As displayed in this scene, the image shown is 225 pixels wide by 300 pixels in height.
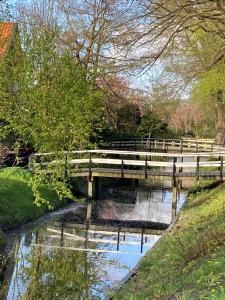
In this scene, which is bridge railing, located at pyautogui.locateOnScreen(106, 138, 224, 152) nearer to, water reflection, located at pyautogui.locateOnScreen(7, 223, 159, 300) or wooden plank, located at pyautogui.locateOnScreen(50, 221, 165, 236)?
wooden plank, located at pyautogui.locateOnScreen(50, 221, 165, 236)

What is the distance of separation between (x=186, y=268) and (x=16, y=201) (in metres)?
11.2

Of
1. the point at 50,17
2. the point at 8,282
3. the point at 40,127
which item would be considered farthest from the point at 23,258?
the point at 50,17

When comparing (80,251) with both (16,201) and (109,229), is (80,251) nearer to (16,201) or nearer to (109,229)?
(109,229)

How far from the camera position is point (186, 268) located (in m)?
9.70

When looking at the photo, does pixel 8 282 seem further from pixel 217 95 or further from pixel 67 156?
pixel 217 95

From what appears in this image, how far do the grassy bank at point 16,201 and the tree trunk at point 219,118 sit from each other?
70.2 ft

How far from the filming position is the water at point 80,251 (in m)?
11.9

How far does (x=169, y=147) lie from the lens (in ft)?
169

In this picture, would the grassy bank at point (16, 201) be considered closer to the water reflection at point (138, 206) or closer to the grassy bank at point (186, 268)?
the water reflection at point (138, 206)

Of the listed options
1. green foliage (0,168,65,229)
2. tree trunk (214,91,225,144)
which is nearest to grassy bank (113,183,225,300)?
green foliage (0,168,65,229)

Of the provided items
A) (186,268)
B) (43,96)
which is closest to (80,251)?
(43,96)

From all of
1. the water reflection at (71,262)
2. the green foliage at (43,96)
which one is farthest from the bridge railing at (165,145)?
the green foliage at (43,96)

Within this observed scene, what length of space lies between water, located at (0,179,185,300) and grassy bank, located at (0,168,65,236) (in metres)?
0.52

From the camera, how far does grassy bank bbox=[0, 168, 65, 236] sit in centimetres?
1828
